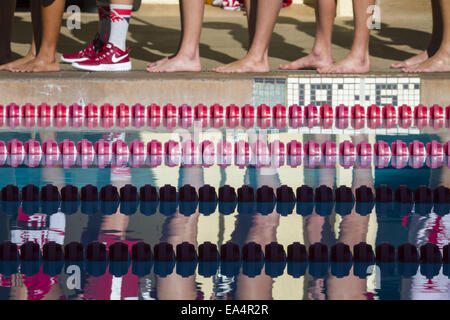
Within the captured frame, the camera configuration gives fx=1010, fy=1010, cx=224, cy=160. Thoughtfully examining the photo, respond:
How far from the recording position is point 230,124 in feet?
21.3

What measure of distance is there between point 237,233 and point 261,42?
8.72 feet

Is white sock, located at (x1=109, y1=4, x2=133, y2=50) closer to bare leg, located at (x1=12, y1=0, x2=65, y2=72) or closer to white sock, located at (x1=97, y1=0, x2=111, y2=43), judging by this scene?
white sock, located at (x1=97, y1=0, x2=111, y2=43)

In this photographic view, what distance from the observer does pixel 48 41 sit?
21.8 ft

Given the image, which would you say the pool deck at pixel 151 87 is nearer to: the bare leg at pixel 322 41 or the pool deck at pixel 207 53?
the pool deck at pixel 207 53

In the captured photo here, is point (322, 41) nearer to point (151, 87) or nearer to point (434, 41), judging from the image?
point (434, 41)

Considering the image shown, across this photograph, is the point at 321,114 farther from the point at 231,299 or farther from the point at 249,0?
the point at 231,299

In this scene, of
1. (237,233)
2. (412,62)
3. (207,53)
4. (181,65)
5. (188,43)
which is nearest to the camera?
(237,233)

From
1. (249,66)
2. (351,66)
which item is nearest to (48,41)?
(249,66)

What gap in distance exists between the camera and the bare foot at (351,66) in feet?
21.6

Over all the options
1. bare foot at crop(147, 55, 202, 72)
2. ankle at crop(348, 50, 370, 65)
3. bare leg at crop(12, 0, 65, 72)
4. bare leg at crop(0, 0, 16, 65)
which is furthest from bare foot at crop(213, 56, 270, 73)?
bare leg at crop(0, 0, 16, 65)

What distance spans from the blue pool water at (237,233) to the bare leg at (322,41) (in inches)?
59.4

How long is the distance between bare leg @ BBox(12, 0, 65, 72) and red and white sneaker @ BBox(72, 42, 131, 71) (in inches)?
6.6

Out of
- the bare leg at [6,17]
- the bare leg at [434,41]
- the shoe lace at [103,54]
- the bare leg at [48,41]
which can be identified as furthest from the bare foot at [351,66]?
the bare leg at [6,17]

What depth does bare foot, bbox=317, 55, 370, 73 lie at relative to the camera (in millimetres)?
6582
